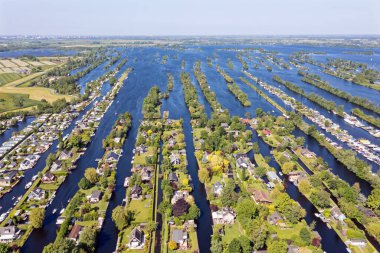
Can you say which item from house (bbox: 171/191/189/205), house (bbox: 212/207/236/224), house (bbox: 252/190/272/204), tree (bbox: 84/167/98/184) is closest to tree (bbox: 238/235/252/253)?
house (bbox: 212/207/236/224)

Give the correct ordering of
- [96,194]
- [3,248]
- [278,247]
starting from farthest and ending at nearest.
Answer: [96,194] < [3,248] < [278,247]

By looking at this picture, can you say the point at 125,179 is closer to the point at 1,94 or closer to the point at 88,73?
the point at 1,94

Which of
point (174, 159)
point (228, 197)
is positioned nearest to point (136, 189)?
point (174, 159)

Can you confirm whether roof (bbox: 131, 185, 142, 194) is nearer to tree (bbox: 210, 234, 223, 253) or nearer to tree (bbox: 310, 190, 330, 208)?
tree (bbox: 210, 234, 223, 253)

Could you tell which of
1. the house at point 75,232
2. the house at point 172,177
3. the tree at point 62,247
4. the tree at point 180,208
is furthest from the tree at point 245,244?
the house at point 75,232

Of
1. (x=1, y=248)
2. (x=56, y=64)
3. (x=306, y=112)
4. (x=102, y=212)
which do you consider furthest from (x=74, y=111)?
(x=56, y=64)

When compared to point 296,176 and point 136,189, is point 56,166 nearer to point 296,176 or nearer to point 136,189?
point 136,189
